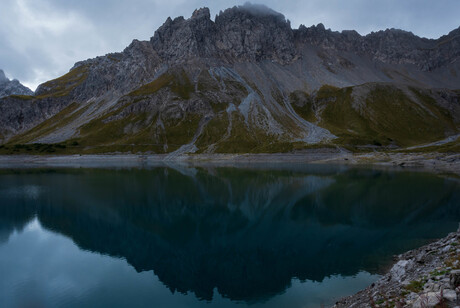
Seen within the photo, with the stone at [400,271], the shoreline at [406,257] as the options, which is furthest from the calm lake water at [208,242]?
the shoreline at [406,257]

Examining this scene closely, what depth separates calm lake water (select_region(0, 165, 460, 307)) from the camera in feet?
85.5

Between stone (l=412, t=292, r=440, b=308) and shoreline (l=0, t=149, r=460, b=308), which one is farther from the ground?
stone (l=412, t=292, r=440, b=308)

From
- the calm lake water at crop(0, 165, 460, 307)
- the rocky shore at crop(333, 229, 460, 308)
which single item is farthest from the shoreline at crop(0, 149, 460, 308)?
the calm lake water at crop(0, 165, 460, 307)

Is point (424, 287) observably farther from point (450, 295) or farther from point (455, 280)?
point (450, 295)

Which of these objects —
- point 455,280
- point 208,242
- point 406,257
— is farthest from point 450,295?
point 208,242

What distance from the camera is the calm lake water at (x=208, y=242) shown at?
2606 cm

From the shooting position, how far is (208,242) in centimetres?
3944

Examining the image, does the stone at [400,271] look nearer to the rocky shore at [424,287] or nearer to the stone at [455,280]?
the rocky shore at [424,287]

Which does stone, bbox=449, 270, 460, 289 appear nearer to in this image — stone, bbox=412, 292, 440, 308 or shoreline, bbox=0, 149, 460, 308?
shoreline, bbox=0, 149, 460, 308

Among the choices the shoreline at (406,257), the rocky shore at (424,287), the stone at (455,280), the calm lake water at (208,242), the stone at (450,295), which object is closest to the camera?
the stone at (450,295)

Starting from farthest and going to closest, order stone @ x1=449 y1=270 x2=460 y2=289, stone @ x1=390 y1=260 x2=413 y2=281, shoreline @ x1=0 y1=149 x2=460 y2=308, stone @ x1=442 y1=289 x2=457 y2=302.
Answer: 1. stone @ x1=390 y1=260 x2=413 y2=281
2. shoreline @ x1=0 y1=149 x2=460 y2=308
3. stone @ x1=449 y1=270 x2=460 y2=289
4. stone @ x1=442 y1=289 x2=457 y2=302

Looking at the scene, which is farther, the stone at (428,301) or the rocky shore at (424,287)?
the rocky shore at (424,287)

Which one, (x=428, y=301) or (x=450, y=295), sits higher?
(x=450, y=295)

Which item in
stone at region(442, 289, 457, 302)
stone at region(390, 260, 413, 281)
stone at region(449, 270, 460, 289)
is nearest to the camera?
stone at region(442, 289, 457, 302)
